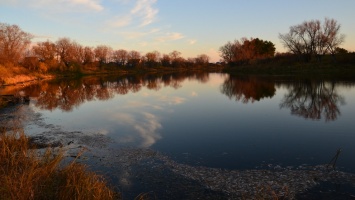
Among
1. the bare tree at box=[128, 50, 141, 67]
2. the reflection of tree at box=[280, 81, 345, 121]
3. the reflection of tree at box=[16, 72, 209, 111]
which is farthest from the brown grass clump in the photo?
the bare tree at box=[128, 50, 141, 67]

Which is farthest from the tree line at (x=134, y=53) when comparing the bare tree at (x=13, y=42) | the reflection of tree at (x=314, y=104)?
the reflection of tree at (x=314, y=104)

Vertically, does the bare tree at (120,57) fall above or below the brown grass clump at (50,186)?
above

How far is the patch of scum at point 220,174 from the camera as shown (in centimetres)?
886

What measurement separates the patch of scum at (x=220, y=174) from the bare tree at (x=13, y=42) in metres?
71.3

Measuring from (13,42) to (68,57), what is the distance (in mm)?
29047

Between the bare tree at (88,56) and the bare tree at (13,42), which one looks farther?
the bare tree at (88,56)

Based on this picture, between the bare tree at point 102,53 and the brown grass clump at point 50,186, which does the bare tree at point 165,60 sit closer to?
the bare tree at point 102,53

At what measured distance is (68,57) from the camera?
346ft

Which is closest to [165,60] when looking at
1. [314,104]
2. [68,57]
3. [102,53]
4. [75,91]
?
[102,53]

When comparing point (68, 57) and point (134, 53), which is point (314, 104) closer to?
point (68, 57)

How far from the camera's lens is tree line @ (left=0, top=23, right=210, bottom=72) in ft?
250

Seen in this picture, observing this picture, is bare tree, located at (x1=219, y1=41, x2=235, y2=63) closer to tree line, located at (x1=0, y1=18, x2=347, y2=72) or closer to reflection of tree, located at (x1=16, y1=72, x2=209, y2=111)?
tree line, located at (x1=0, y1=18, x2=347, y2=72)

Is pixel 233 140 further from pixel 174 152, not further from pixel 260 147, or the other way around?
pixel 174 152

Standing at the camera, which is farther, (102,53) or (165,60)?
(165,60)
